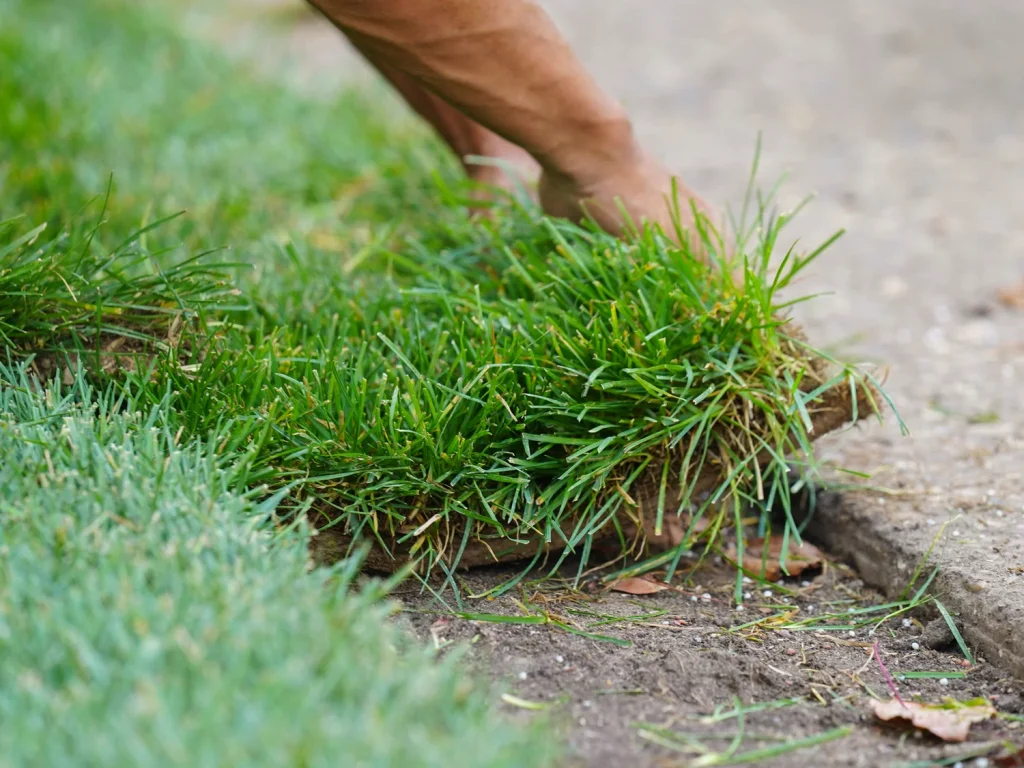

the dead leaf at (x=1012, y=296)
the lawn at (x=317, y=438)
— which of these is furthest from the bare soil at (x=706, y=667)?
the dead leaf at (x=1012, y=296)

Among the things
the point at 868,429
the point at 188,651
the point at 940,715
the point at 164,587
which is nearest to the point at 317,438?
the point at 164,587

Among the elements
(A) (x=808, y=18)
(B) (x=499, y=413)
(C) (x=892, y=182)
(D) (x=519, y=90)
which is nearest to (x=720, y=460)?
(B) (x=499, y=413)

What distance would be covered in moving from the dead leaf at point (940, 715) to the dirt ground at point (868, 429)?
0.02 m

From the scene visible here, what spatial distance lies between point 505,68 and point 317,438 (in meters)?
0.83

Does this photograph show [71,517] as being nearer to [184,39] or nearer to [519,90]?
[519,90]

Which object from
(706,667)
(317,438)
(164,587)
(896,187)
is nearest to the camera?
(164,587)

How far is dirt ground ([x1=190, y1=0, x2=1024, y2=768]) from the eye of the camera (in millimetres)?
1585

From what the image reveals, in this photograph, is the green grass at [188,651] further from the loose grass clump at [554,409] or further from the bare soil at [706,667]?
the loose grass clump at [554,409]

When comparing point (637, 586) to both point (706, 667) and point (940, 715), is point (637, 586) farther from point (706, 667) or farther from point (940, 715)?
point (940, 715)

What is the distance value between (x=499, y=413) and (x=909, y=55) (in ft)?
13.6

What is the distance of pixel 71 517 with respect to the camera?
144cm

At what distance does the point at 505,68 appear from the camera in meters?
2.15

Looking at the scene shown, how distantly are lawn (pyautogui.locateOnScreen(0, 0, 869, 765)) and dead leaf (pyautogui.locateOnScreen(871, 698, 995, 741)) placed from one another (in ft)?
1.55

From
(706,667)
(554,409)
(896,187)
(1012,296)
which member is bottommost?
(706,667)
